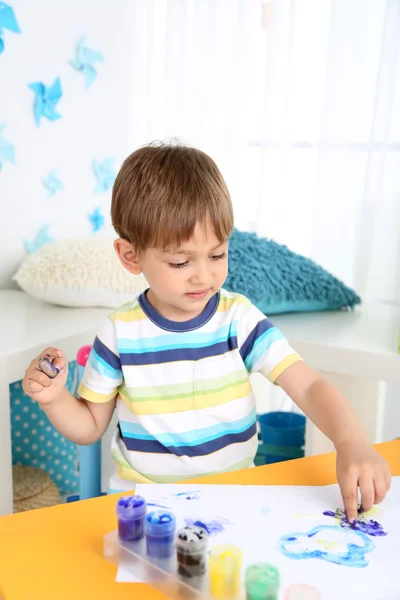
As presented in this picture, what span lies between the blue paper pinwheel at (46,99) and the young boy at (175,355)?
1.01m

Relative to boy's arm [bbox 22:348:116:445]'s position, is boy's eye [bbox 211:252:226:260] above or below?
above

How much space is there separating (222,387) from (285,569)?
397mm

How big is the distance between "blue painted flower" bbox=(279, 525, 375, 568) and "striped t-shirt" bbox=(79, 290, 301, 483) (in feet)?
1.01

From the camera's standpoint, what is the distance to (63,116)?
1902mm

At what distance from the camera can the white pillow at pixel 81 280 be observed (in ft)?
5.08

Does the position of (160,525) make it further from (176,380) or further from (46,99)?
(46,99)

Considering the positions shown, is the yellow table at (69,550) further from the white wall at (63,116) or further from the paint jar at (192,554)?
the white wall at (63,116)

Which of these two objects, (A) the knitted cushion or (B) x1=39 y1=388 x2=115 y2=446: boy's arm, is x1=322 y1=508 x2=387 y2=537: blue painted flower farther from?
(A) the knitted cushion

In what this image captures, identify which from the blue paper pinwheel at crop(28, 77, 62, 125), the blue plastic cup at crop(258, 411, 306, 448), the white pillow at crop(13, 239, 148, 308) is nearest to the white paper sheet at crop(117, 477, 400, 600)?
the blue plastic cup at crop(258, 411, 306, 448)

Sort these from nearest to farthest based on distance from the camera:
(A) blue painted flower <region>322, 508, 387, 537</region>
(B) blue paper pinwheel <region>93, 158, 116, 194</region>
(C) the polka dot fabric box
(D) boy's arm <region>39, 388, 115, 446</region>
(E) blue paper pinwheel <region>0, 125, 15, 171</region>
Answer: (A) blue painted flower <region>322, 508, 387, 537</region>
(D) boy's arm <region>39, 388, 115, 446</region>
(C) the polka dot fabric box
(E) blue paper pinwheel <region>0, 125, 15, 171</region>
(B) blue paper pinwheel <region>93, 158, 116, 194</region>

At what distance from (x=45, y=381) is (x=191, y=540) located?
0.36m

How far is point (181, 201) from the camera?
2.73 ft

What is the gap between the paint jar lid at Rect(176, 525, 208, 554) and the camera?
0.54 m

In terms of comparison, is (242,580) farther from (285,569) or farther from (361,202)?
(361,202)
